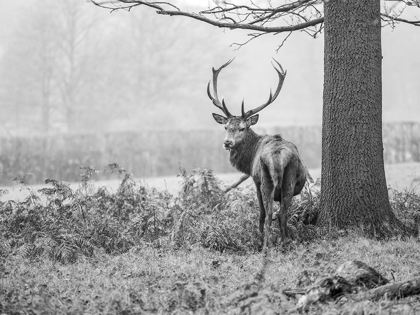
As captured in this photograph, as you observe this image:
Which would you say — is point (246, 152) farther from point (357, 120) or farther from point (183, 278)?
point (183, 278)

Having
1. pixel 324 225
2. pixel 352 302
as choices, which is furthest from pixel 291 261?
pixel 352 302

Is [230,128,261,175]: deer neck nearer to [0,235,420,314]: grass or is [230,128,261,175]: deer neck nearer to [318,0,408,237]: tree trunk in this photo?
[318,0,408,237]: tree trunk

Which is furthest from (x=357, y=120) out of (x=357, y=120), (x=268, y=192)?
(x=268, y=192)

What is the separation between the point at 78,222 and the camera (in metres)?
8.29

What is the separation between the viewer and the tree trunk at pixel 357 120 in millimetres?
7906

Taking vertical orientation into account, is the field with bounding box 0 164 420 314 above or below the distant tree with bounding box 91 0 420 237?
below

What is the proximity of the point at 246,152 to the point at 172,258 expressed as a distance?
239 cm

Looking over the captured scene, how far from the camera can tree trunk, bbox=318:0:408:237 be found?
791 cm

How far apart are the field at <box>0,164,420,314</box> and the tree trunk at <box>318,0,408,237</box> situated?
419mm

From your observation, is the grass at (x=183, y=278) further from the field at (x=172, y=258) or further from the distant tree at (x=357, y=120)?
the distant tree at (x=357, y=120)

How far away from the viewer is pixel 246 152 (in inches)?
354

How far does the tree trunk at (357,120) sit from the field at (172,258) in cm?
42

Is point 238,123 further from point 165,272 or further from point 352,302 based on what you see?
point 352,302

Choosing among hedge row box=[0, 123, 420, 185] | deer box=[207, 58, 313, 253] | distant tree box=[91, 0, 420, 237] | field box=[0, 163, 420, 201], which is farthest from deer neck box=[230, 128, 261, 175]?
hedge row box=[0, 123, 420, 185]
